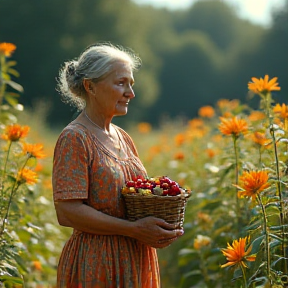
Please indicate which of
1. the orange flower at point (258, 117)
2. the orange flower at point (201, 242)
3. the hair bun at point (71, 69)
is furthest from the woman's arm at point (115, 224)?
the orange flower at point (258, 117)

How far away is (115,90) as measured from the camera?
2.66m

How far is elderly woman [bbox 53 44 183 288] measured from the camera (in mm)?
2531

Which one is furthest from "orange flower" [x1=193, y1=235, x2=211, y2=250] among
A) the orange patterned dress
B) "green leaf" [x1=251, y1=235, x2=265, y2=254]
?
the orange patterned dress

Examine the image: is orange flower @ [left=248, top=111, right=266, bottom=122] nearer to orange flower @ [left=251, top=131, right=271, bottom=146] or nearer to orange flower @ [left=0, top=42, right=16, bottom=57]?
orange flower @ [left=251, top=131, right=271, bottom=146]

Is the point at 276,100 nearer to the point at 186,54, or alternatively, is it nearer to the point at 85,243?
the point at 85,243

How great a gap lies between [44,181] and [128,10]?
89.6ft

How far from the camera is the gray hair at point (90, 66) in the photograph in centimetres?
266

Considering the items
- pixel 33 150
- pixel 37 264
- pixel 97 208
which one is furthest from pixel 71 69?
pixel 37 264

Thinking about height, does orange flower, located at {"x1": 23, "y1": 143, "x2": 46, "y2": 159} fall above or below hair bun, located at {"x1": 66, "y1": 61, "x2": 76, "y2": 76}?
below

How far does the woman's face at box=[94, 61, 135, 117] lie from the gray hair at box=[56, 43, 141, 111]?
0.02 m

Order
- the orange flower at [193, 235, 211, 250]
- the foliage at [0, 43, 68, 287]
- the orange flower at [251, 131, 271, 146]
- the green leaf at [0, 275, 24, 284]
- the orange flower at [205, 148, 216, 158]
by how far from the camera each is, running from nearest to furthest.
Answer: the green leaf at [0, 275, 24, 284] < the foliage at [0, 43, 68, 287] < the orange flower at [251, 131, 271, 146] < the orange flower at [193, 235, 211, 250] < the orange flower at [205, 148, 216, 158]

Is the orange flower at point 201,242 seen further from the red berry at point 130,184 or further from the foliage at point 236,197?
the red berry at point 130,184

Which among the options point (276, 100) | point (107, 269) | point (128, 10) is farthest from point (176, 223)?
point (128, 10)

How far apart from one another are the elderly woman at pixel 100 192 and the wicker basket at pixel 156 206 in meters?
0.03
